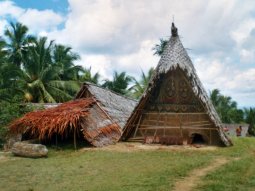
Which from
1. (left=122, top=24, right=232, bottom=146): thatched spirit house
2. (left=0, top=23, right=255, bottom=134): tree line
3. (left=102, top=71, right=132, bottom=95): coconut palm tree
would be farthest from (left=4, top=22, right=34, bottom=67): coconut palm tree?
(left=122, top=24, right=232, bottom=146): thatched spirit house

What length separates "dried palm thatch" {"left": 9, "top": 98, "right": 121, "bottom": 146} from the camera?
14.5 metres

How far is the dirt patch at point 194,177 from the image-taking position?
7652 mm

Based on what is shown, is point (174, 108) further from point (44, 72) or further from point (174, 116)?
point (44, 72)

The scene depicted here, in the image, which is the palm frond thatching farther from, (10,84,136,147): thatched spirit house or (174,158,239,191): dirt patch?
(174,158,239,191): dirt patch

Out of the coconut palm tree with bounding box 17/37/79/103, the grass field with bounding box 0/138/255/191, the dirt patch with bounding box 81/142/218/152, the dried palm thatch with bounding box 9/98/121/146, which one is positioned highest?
the coconut palm tree with bounding box 17/37/79/103

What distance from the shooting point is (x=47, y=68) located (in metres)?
27.5

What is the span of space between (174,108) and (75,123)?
4.28 meters

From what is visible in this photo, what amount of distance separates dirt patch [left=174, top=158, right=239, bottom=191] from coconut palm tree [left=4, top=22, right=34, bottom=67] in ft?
74.9

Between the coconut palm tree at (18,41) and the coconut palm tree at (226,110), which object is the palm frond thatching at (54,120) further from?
the coconut palm tree at (226,110)

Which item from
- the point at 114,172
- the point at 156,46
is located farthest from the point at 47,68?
the point at 114,172

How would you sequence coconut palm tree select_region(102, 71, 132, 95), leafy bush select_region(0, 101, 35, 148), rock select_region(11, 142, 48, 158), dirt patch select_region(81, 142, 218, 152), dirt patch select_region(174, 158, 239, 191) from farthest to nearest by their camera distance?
coconut palm tree select_region(102, 71, 132, 95) < leafy bush select_region(0, 101, 35, 148) < dirt patch select_region(81, 142, 218, 152) < rock select_region(11, 142, 48, 158) < dirt patch select_region(174, 158, 239, 191)

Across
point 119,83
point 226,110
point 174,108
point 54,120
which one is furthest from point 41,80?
point 226,110

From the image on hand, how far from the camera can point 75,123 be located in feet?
48.1

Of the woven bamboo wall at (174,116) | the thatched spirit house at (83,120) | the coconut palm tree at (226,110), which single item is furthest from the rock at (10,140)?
the coconut palm tree at (226,110)
